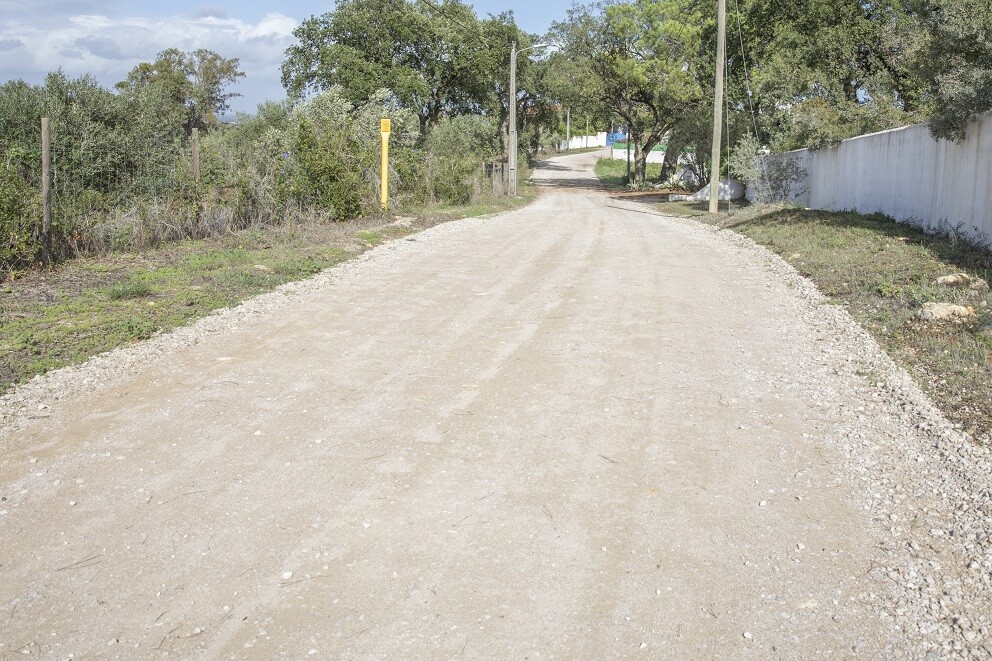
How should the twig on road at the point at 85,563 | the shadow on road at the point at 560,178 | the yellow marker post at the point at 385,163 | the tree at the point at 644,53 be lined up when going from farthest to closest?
the shadow on road at the point at 560,178 < the tree at the point at 644,53 < the yellow marker post at the point at 385,163 < the twig on road at the point at 85,563

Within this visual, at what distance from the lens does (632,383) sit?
6.83 metres

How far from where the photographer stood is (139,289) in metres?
9.94

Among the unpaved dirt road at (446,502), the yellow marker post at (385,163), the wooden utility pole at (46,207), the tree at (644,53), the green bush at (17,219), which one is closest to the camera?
the unpaved dirt road at (446,502)

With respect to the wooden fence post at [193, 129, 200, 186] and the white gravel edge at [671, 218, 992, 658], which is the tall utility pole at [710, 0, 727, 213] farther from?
the white gravel edge at [671, 218, 992, 658]

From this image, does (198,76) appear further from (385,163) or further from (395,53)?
(385,163)

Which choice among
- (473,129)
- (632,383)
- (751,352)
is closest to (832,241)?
(751,352)

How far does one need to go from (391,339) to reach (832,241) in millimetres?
9776

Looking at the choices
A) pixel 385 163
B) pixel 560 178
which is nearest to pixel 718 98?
pixel 385 163

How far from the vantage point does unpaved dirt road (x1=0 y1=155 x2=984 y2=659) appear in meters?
3.54

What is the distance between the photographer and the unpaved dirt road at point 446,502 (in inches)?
139

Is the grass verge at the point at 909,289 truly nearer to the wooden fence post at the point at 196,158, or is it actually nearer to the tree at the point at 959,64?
the tree at the point at 959,64

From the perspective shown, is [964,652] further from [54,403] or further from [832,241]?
[832,241]

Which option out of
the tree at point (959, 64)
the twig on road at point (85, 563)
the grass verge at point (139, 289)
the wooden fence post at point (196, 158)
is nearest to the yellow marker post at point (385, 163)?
the grass verge at point (139, 289)

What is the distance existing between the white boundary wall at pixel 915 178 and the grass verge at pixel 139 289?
32.3ft
